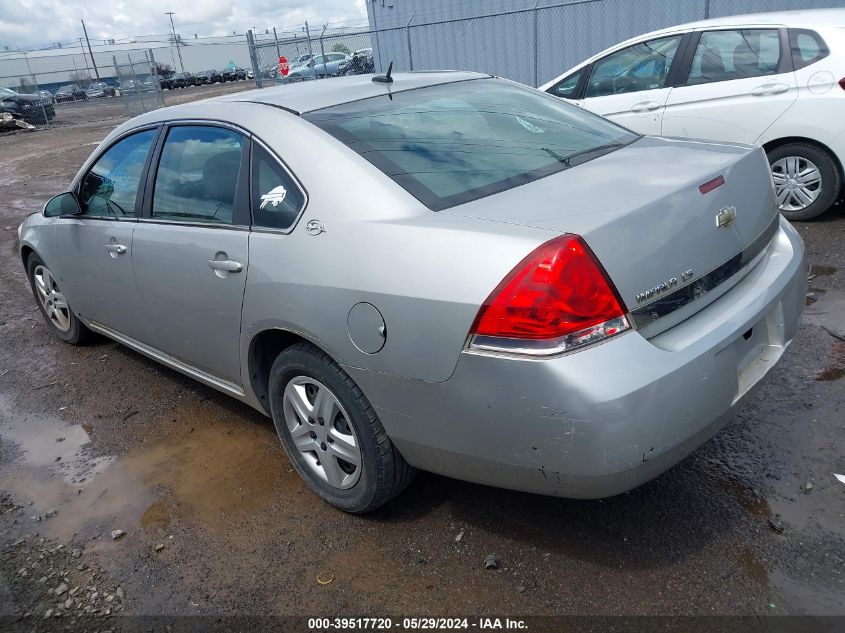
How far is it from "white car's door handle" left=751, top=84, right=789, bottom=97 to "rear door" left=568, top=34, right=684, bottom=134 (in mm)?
791

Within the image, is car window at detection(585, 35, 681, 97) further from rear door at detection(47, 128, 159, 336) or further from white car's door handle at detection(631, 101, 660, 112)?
rear door at detection(47, 128, 159, 336)

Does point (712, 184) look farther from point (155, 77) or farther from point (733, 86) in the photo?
point (155, 77)

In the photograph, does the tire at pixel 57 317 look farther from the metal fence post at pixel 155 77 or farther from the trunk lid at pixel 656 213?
the metal fence post at pixel 155 77

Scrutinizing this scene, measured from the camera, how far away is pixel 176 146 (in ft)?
11.5

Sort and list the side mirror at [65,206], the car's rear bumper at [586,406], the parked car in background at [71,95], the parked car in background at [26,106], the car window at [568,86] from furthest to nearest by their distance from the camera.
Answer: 1. the parked car in background at [71,95]
2. the parked car in background at [26,106]
3. the car window at [568,86]
4. the side mirror at [65,206]
5. the car's rear bumper at [586,406]

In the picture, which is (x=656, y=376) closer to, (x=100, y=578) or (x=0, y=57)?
(x=100, y=578)

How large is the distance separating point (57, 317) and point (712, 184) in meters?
4.52

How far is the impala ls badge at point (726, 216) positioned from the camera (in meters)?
2.47

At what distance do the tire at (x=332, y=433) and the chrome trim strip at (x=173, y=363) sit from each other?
0.40 m

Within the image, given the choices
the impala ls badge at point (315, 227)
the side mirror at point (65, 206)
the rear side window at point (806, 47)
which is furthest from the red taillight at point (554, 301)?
the rear side window at point (806, 47)

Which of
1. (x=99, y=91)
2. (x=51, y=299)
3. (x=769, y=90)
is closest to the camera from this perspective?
(x=51, y=299)

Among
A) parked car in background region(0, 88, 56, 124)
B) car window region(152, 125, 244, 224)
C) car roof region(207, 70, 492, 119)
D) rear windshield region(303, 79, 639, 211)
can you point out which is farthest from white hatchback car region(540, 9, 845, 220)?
parked car in background region(0, 88, 56, 124)

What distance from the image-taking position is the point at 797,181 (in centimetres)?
596

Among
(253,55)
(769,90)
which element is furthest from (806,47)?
(253,55)
